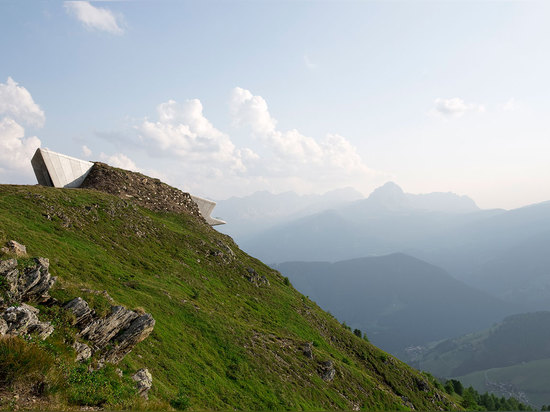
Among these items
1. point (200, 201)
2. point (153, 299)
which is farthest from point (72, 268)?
point (200, 201)

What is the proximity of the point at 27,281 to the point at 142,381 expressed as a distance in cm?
893

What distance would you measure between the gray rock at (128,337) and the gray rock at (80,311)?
7.58 ft

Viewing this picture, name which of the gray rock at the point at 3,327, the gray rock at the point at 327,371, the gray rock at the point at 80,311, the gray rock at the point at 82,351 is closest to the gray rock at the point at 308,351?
the gray rock at the point at 327,371

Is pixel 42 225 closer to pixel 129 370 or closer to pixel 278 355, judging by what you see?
pixel 129 370

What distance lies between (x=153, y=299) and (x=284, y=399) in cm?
1727

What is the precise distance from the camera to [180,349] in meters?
28.1

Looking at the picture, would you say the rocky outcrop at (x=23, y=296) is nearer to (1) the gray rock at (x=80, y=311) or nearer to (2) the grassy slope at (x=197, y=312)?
(2) the grassy slope at (x=197, y=312)

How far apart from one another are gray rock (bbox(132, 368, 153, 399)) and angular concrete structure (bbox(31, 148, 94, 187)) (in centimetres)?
5652

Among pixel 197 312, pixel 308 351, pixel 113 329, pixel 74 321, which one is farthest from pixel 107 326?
pixel 308 351

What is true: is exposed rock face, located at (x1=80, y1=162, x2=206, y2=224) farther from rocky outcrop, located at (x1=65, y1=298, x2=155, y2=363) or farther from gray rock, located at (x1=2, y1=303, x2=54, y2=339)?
gray rock, located at (x1=2, y1=303, x2=54, y2=339)

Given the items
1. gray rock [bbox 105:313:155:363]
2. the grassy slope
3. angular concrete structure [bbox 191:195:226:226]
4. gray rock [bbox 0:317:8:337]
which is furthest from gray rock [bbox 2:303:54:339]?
angular concrete structure [bbox 191:195:226:226]

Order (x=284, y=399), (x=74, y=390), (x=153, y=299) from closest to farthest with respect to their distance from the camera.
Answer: (x=74, y=390), (x=284, y=399), (x=153, y=299)

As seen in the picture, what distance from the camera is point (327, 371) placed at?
41031mm

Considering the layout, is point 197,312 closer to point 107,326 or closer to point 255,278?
point 107,326
